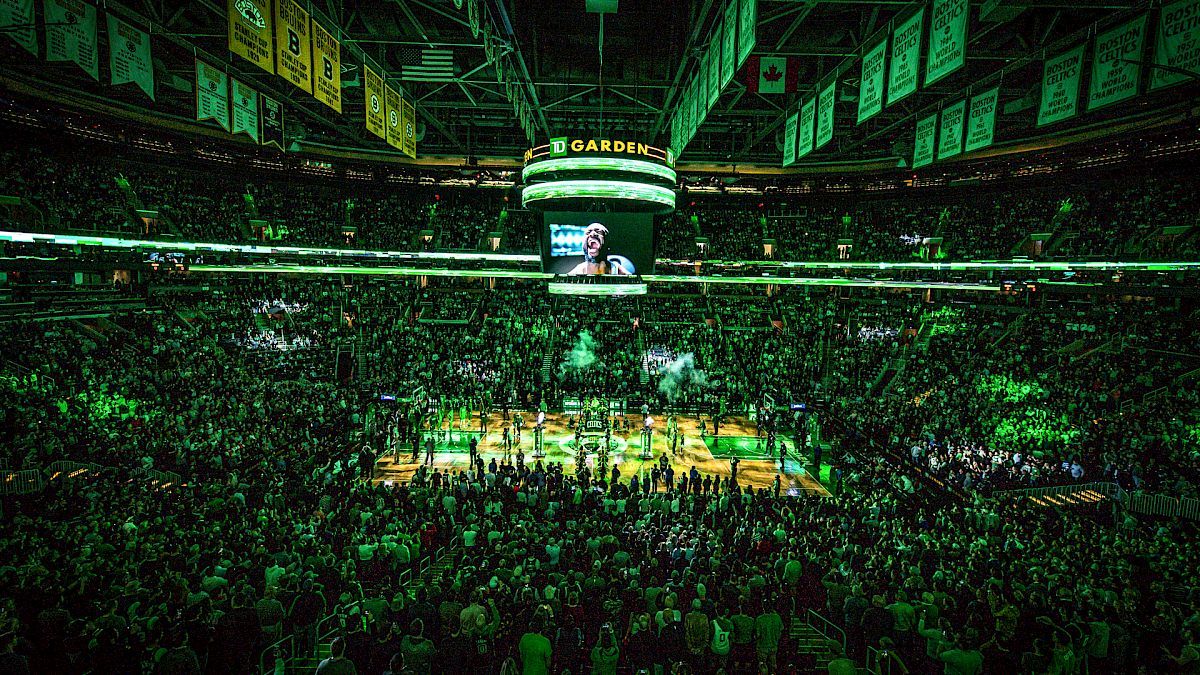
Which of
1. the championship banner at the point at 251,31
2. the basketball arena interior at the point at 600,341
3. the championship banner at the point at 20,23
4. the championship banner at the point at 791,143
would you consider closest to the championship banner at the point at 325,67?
the basketball arena interior at the point at 600,341

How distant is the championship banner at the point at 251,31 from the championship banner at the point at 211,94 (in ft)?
9.21

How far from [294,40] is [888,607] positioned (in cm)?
1241

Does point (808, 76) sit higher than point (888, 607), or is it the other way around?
point (808, 76)

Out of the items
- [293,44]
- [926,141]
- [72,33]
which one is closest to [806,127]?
[926,141]

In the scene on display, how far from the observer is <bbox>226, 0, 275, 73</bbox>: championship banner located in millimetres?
7838

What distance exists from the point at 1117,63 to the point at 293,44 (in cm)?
1298

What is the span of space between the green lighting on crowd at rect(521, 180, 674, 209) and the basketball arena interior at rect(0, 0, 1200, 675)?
5.9 inches

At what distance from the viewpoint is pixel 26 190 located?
75.0 ft

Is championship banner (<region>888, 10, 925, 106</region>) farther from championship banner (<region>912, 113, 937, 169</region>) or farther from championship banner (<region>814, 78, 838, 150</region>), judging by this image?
championship banner (<region>912, 113, 937, 169</region>)

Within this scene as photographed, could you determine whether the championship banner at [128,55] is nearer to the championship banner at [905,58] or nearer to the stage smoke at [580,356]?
the championship banner at [905,58]

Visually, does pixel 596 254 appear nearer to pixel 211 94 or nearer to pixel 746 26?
pixel 211 94

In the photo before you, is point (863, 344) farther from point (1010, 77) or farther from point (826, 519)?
point (826, 519)

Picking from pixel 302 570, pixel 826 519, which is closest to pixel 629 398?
pixel 826 519

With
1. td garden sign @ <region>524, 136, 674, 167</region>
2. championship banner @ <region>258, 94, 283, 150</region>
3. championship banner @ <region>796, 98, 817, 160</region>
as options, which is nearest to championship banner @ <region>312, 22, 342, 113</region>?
championship banner @ <region>258, 94, 283, 150</region>
